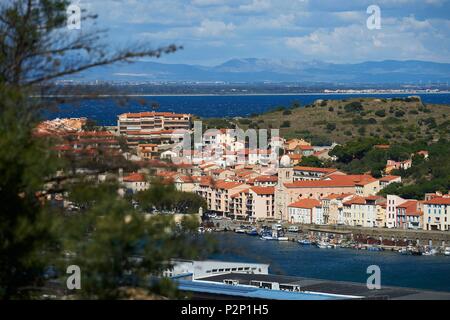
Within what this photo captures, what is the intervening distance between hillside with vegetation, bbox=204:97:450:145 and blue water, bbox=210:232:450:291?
448 inches

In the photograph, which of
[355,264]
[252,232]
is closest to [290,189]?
[252,232]

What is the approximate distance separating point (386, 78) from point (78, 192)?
115m

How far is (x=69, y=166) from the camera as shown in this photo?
343cm

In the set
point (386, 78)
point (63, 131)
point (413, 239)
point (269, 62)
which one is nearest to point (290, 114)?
point (413, 239)

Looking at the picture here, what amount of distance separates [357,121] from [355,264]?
16.1 m

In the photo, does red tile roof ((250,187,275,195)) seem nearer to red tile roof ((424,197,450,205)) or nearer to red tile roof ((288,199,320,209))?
red tile roof ((288,199,320,209))

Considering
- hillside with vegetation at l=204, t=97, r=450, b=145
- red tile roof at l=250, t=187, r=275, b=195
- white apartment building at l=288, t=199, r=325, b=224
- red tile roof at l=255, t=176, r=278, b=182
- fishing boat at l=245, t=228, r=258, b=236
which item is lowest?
fishing boat at l=245, t=228, r=258, b=236

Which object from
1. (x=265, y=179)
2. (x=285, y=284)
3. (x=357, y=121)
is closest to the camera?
(x=285, y=284)

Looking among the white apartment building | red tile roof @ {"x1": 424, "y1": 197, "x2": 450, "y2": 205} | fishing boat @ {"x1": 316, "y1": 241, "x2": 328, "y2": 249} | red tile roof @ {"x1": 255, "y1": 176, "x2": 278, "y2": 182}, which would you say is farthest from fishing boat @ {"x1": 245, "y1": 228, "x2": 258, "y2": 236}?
red tile roof @ {"x1": 424, "y1": 197, "x2": 450, "y2": 205}

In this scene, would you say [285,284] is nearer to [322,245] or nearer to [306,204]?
[322,245]

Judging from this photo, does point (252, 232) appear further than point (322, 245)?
Yes

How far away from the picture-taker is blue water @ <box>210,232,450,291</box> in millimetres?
15164

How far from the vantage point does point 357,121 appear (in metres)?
32.8
